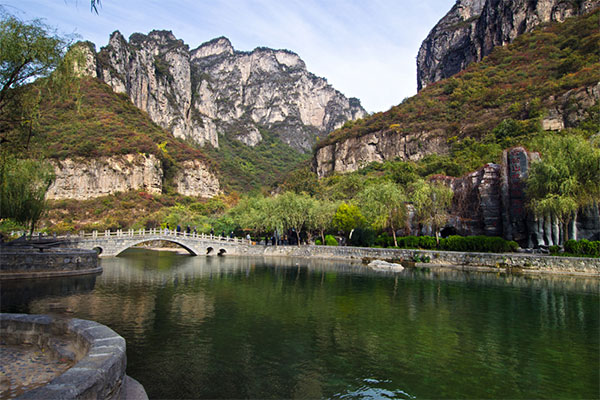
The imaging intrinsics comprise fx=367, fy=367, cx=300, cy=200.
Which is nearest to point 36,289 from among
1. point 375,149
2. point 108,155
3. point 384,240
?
point 384,240

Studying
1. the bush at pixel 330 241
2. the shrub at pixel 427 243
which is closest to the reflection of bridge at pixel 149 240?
the bush at pixel 330 241

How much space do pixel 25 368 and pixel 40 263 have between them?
1806 cm

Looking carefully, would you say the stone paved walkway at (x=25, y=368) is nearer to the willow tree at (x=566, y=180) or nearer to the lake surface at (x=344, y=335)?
the lake surface at (x=344, y=335)

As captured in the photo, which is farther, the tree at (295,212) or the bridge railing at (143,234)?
the tree at (295,212)

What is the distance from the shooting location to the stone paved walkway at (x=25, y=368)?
5.40 meters

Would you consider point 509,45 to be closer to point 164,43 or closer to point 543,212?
point 543,212

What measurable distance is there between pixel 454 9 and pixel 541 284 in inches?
4898

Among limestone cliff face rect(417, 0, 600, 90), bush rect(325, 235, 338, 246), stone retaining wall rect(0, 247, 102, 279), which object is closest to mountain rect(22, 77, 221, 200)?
bush rect(325, 235, 338, 246)

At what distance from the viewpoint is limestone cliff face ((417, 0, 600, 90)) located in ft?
265

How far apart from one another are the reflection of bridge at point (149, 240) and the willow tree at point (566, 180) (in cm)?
3104

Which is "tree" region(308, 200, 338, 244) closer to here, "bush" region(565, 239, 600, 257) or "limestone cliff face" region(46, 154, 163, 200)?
"bush" region(565, 239, 600, 257)

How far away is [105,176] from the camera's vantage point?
265 feet

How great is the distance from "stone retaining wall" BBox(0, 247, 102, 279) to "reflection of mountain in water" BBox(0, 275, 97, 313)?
0.71m

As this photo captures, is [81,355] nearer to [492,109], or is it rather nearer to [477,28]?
[492,109]
